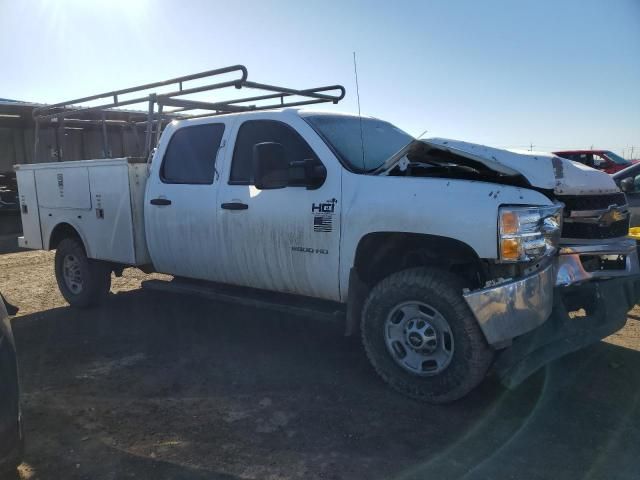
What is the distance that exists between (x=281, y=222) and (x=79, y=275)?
3249mm

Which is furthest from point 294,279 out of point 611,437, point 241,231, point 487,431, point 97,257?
point 97,257

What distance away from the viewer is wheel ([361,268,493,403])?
3367 millimetres

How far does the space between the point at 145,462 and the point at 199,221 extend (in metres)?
2.33

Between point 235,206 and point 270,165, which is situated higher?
point 270,165

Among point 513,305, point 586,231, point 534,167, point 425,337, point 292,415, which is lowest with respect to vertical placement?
point 292,415

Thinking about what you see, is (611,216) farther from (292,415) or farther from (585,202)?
(292,415)

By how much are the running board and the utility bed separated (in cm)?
56

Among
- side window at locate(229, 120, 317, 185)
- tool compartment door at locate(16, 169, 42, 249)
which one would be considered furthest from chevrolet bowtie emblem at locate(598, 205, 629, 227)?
tool compartment door at locate(16, 169, 42, 249)

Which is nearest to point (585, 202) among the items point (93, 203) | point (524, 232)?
point (524, 232)

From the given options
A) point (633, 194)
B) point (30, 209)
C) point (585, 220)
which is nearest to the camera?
point (585, 220)

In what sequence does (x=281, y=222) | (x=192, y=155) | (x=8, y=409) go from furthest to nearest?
(x=192, y=155)
(x=281, y=222)
(x=8, y=409)

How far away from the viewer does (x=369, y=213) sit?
3.74m

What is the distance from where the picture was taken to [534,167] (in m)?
3.47

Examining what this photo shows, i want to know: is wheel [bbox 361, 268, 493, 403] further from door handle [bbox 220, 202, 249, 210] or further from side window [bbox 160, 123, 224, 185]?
side window [bbox 160, 123, 224, 185]
